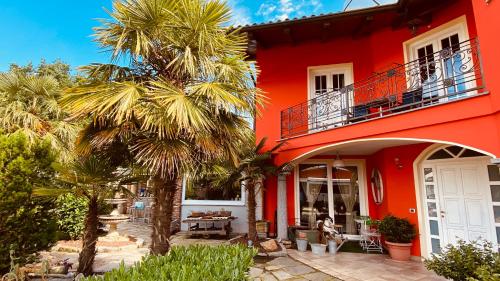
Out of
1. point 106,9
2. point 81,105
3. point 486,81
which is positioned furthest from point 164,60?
point 486,81

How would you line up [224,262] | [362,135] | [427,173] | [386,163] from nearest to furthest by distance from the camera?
[224,262]
[362,135]
[427,173]
[386,163]

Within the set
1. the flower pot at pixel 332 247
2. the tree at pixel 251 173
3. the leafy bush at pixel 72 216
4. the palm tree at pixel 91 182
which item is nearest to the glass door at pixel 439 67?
the tree at pixel 251 173

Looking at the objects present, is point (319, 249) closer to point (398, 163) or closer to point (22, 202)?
point (398, 163)

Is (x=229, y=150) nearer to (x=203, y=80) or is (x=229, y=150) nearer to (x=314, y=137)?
(x=203, y=80)

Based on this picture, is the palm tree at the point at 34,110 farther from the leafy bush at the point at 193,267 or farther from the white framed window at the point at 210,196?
the leafy bush at the point at 193,267

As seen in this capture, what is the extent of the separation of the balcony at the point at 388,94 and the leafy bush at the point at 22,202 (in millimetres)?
7159

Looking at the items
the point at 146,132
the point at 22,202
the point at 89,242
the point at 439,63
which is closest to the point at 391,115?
the point at 439,63

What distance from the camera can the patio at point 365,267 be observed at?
6.09 m

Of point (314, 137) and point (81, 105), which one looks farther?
point (314, 137)

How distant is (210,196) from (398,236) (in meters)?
7.76

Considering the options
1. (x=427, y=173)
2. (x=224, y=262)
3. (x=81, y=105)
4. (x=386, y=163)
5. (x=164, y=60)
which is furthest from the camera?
(x=386, y=163)

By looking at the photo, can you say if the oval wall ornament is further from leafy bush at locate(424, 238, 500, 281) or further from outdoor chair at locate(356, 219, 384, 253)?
leafy bush at locate(424, 238, 500, 281)

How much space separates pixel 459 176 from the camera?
7.04 metres

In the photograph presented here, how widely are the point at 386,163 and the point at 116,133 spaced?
26.7 feet
